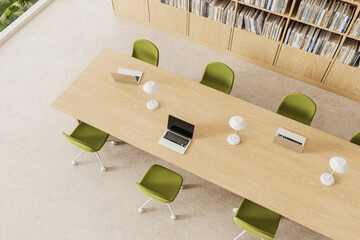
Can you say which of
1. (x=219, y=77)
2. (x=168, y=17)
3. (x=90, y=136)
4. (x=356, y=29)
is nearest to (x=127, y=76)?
(x=90, y=136)

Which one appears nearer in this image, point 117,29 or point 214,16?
point 214,16

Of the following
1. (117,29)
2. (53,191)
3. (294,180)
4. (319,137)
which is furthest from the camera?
(117,29)

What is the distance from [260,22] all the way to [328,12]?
0.90 meters

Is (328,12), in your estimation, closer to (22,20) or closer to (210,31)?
(210,31)

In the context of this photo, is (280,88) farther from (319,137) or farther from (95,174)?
(95,174)

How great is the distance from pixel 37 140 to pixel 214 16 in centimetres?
312

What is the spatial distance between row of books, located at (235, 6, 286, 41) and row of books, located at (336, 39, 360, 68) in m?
0.85

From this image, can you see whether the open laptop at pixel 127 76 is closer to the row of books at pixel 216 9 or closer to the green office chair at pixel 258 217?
the row of books at pixel 216 9

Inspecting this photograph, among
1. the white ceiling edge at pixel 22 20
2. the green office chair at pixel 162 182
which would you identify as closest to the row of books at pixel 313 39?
the green office chair at pixel 162 182

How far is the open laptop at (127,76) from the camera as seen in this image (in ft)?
12.0

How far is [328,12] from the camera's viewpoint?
3.89 m

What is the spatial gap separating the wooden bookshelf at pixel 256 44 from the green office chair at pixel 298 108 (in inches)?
43.3

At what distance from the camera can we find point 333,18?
12.9 feet

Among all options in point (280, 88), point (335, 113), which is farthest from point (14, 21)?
point (335, 113)
